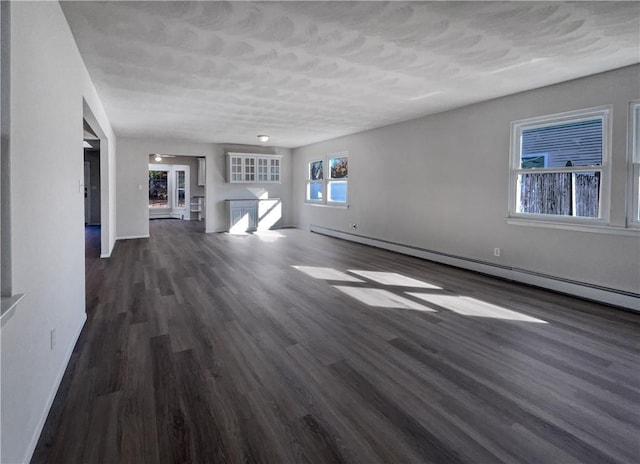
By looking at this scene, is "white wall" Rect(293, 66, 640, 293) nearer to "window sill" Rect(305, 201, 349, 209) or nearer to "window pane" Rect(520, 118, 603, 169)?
"window pane" Rect(520, 118, 603, 169)

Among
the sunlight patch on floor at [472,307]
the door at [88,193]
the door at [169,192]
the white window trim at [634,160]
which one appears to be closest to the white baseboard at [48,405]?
the sunlight patch on floor at [472,307]

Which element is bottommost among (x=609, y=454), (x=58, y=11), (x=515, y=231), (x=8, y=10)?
(x=609, y=454)

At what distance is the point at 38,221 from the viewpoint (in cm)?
180

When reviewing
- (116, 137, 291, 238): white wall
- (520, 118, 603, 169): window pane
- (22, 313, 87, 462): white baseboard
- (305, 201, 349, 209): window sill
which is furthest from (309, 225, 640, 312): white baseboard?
(22, 313, 87, 462): white baseboard

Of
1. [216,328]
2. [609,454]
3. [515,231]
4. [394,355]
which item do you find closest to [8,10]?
[216,328]

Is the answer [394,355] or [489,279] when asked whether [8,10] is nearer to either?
[394,355]

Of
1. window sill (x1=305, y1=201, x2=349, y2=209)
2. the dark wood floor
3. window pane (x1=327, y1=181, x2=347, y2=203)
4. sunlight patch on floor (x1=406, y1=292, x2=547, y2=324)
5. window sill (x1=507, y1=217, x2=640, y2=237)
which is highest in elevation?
window pane (x1=327, y1=181, x2=347, y2=203)

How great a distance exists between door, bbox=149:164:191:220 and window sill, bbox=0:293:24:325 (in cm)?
1212

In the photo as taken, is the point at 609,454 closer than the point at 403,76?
Yes

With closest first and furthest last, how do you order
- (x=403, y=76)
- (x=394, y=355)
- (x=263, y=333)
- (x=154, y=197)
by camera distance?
(x=394, y=355), (x=263, y=333), (x=403, y=76), (x=154, y=197)

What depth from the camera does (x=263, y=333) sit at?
2.93 meters

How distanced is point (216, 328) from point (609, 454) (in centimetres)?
266

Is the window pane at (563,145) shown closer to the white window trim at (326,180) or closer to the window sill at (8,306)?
the white window trim at (326,180)

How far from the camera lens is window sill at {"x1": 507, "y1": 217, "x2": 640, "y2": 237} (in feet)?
11.6
